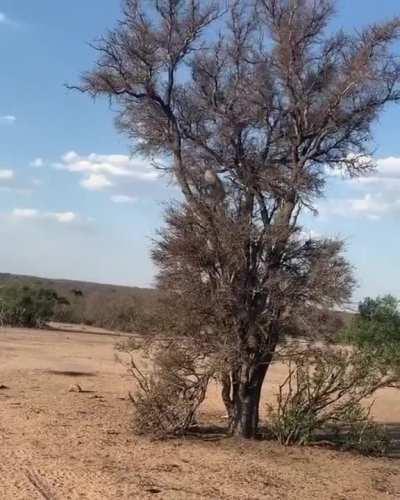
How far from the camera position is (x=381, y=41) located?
41.5 feet

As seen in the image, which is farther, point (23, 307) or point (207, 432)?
point (23, 307)

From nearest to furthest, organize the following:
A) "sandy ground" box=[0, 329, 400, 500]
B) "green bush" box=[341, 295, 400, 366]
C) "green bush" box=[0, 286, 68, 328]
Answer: "sandy ground" box=[0, 329, 400, 500], "green bush" box=[341, 295, 400, 366], "green bush" box=[0, 286, 68, 328]

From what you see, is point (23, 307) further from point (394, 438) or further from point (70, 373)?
point (394, 438)

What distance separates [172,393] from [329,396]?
95.6 inches

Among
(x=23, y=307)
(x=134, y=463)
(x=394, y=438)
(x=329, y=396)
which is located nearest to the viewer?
(x=134, y=463)

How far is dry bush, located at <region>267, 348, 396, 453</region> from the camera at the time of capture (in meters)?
11.8

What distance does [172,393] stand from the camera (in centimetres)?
1206

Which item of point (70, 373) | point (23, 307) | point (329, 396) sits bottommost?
point (70, 373)

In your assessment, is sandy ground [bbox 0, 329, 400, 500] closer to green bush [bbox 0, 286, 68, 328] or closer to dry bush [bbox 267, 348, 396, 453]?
dry bush [bbox 267, 348, 396, 453]

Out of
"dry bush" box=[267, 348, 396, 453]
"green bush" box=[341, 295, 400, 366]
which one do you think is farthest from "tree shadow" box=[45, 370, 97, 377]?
"dry bush" box=[267, 348, 396, 453]

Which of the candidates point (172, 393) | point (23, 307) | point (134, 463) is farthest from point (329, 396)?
point (23, 307)

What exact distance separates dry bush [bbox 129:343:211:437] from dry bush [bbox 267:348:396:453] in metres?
1.22

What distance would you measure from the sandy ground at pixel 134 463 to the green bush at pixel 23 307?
27.7 meters

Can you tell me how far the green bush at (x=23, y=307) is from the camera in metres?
43.1
